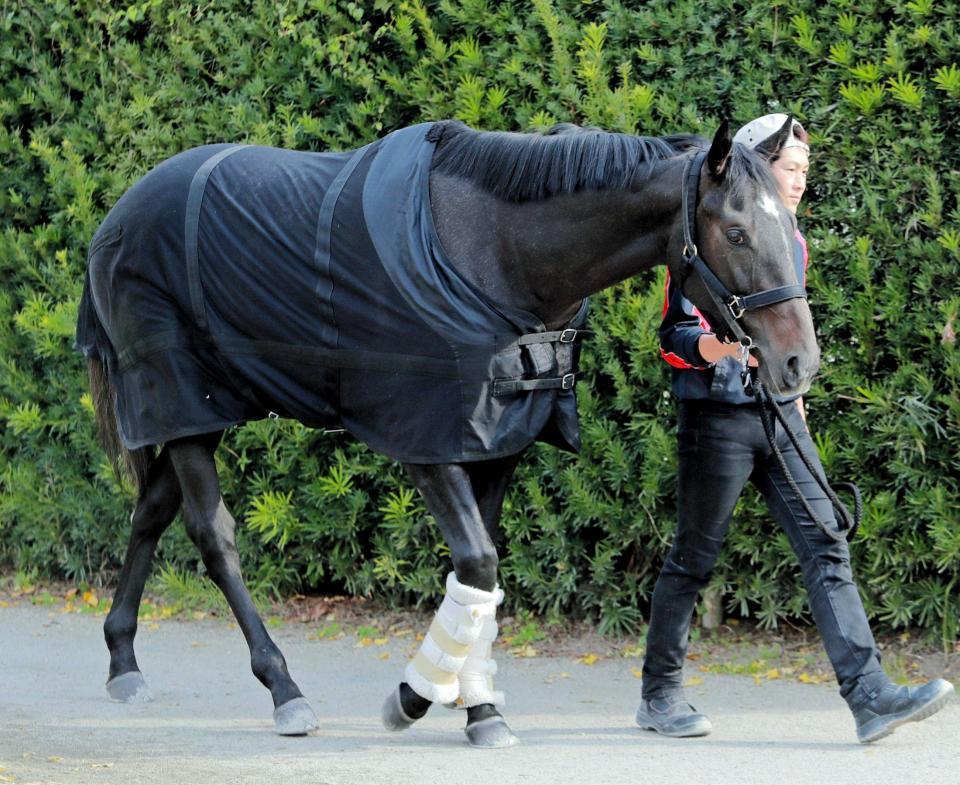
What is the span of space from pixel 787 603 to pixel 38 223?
14.6 feet

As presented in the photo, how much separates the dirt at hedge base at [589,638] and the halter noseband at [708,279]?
2.00 meters

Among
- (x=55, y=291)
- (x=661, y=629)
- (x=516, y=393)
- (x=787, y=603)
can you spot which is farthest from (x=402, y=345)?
(x=55, y=291)

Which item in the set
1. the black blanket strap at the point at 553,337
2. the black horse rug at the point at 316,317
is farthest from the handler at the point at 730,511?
the black horse rug at the point at 316,317

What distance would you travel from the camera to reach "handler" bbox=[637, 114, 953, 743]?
4.27 metres

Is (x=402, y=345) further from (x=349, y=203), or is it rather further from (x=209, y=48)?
(x=209, y=48)

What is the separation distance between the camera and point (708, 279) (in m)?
3.95

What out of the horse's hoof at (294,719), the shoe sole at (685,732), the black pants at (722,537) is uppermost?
the black pants at (722,537)

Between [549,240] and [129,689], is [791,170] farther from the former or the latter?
[129,689]

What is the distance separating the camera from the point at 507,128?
231 inches

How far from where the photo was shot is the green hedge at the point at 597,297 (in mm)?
5168

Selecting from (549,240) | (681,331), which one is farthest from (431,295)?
(681,331)

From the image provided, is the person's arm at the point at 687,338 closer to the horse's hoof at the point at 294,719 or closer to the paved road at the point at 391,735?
the paved road at the point at 391,735

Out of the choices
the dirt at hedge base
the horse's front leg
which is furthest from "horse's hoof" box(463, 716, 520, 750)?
the dirt at hedge base

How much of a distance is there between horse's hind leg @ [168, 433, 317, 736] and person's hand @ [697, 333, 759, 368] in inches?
72.9
